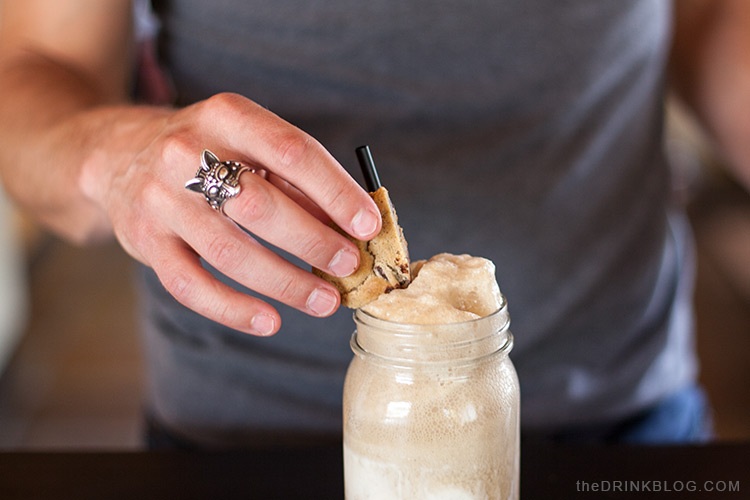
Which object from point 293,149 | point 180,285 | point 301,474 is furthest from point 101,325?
point 293,149

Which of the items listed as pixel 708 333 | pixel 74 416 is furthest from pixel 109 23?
pixel 708 333

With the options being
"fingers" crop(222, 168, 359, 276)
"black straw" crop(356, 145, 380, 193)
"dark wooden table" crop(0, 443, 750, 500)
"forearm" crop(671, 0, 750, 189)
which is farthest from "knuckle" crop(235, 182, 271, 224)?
"forearm" crop(671, 0, 750, 189)

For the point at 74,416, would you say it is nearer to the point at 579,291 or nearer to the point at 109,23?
the point at 109,23

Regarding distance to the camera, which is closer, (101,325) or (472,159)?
(472,159)

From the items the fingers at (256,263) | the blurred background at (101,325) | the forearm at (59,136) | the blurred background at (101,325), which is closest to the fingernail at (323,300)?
the fingers at (256,263)

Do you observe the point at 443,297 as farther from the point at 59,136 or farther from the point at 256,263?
the point at 59,136
